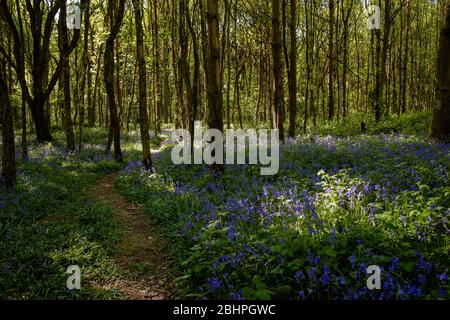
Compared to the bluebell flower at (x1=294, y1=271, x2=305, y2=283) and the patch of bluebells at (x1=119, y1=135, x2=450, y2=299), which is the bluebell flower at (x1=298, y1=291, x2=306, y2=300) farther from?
the bluebell flower at (x1=294, y1=271, x2=305, y2=283)

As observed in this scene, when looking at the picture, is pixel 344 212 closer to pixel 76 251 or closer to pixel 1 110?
pixel 76 251

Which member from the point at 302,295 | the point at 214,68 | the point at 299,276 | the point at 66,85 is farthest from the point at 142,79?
the point at 302,295

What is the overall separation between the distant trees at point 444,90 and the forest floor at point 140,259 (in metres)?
8.09

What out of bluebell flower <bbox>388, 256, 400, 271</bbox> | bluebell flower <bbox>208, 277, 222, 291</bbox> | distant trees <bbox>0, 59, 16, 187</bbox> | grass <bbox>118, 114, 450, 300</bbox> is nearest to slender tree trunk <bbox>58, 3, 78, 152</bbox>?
distant trees <bbox>0, 59, 16, 187</bbox>

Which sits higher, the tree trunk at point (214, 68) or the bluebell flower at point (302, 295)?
the tree trunk at point (214, 68)

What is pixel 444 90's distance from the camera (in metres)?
9.26

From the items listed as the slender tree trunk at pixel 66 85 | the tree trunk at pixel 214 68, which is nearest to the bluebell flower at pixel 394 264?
the tree trunk at pixel 214 68

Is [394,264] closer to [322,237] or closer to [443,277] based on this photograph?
[443,277]

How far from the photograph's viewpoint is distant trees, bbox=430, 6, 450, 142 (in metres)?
9.23

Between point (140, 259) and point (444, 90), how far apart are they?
8.84 metres

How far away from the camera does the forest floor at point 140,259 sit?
5.08m

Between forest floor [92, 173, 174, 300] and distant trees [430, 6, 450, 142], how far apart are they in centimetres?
809

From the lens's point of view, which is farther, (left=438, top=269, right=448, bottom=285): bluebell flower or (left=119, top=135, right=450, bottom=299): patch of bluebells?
(left=119, top=135, right=450, bottom=299): patch of bluebells

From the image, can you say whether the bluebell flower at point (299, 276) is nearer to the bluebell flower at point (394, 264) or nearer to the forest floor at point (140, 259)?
the bluebell flower at point (394, 264)
